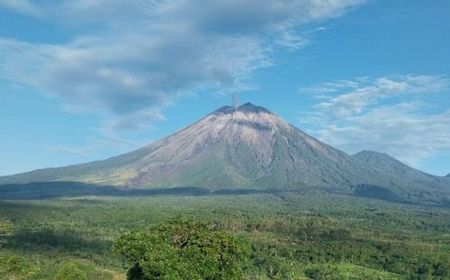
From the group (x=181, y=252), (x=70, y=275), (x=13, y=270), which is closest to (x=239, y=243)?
(x=181, y=252)

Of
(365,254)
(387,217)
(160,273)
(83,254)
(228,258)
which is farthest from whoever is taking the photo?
(387,217)

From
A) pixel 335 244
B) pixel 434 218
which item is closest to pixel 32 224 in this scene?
pixel 335 244

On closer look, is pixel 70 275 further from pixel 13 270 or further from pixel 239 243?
pixel 239 243

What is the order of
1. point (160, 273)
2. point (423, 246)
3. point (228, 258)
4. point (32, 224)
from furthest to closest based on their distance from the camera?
point (32, 224) → point (423, 246) → point (228, 258) → point (160, 273)

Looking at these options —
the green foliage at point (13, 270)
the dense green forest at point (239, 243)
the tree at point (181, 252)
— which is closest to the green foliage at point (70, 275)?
the dense green forest at point (239, 243)

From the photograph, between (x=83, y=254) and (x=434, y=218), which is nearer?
(x=83, y=254)

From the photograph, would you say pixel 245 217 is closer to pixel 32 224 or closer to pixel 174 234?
pixel 32 224

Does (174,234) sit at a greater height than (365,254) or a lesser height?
greater
